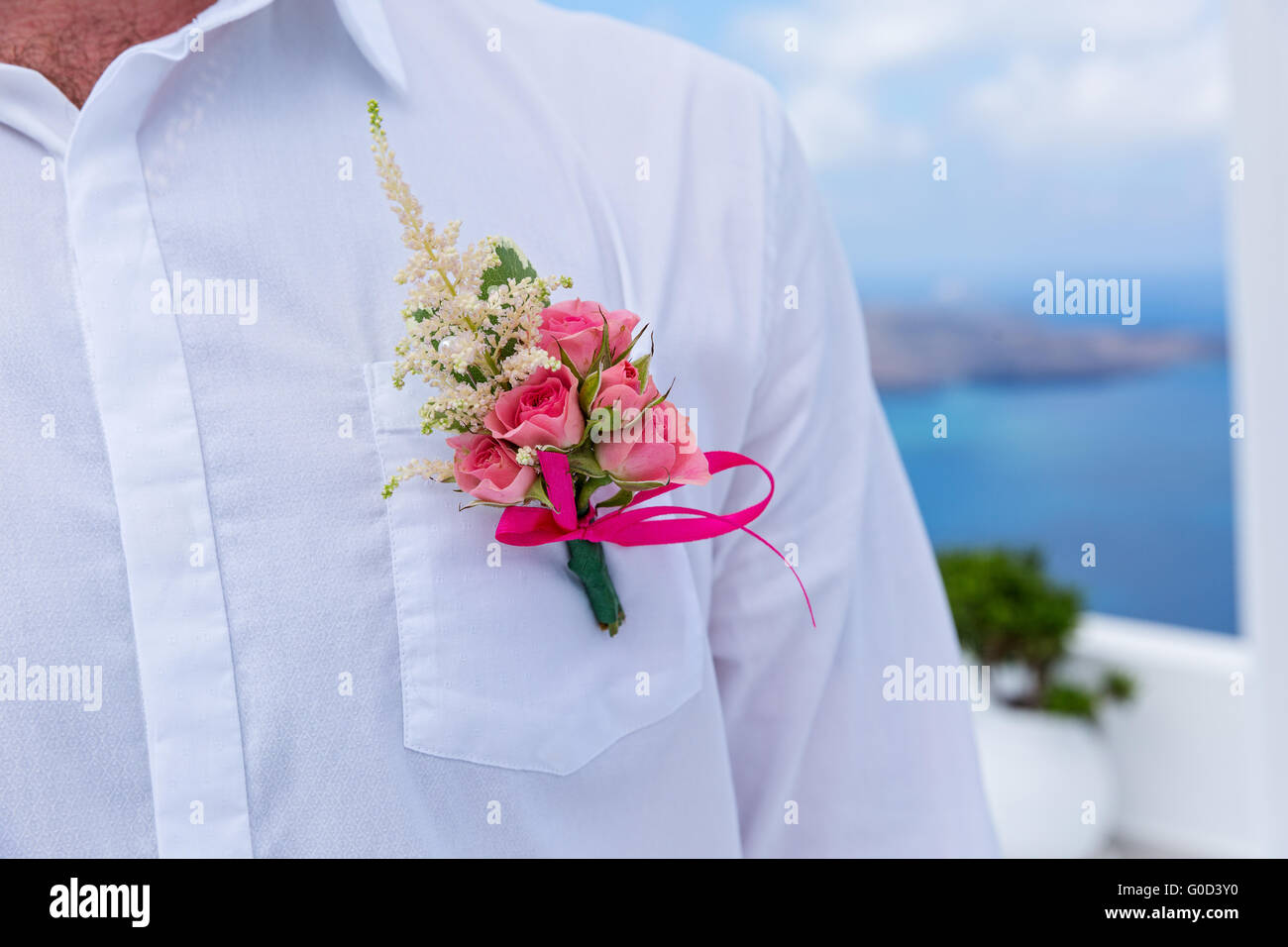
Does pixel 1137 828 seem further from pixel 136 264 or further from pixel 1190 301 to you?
pixel 136 264

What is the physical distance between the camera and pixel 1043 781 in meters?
2.63

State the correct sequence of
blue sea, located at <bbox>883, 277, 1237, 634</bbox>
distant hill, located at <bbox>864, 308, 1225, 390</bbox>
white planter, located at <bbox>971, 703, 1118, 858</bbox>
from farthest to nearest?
distant hill, located at <bbox>864, 308, 1225, 390</bbox>
blue sea, located at <bbox>883, 277, 1237, 634</bbox>
white planter, located at <bbox>971, 703, 1118, 858</bbox>

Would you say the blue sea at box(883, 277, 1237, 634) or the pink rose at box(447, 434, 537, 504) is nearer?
the pink rose at box(447, 434, 537, 504)

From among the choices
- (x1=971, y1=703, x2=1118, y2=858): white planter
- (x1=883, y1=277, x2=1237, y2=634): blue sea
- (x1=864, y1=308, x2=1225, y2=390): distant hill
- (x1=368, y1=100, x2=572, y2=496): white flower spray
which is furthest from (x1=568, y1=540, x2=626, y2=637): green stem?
(x1=864, y1=308, x2=1225, y2=390): distant hill

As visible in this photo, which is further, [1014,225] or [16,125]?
[1014,225]

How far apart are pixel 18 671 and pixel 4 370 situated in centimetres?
17

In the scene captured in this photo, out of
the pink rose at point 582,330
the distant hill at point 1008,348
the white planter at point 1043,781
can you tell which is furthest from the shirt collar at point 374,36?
the distant hill at point 1008,348

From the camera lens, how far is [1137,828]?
2955 mm

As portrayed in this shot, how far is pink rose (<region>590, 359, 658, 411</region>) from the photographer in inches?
23.1

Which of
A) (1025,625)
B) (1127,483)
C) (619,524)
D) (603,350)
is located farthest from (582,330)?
(1127,483)

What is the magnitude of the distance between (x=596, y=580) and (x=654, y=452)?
0.43 ft

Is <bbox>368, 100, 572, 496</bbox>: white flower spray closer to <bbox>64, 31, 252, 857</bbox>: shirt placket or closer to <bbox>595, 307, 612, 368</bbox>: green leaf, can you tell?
<bbox>595, 307, 612, 368</bbox>: green leaf

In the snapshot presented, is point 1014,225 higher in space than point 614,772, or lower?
higher
